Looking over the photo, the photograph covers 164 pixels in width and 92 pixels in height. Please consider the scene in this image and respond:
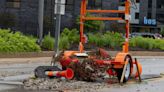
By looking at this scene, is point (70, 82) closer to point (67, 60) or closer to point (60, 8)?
point (67, 60)

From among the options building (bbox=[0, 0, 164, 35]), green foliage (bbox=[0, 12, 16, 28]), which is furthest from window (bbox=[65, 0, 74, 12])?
green foliage (bbox=[0, 12, 16, 28])

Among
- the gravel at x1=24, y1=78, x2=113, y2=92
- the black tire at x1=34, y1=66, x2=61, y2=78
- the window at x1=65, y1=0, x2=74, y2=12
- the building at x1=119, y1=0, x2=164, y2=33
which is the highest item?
the window at x1=65, y1=0, x2=74, y2=12

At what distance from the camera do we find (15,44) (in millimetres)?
30609

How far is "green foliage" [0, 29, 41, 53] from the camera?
97.3 feet

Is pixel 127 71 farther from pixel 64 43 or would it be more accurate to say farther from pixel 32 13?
pixel 32 13

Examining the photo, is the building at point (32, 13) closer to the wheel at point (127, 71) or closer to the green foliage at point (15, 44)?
the green foliage at point (15, 44)

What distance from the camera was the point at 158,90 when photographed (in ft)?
45.5

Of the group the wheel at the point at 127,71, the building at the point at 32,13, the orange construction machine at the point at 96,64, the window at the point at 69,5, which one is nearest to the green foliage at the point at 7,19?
the building at the point at 32,13

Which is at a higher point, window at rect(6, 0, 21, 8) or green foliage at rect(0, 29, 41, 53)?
window at rect(6, 0, 21, 8)

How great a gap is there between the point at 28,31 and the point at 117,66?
57.0m

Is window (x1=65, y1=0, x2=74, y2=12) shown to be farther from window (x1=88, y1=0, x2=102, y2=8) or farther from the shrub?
the shrub

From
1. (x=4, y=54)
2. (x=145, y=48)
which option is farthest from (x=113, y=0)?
(x=4, y=54)

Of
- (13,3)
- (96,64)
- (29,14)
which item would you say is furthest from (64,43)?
(13,3)

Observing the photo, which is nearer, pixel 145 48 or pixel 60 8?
pixel 60 8
